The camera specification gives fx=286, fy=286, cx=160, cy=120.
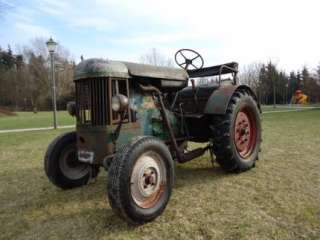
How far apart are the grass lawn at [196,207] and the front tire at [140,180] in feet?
0.51

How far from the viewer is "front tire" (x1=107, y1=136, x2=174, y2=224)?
8.54 ft

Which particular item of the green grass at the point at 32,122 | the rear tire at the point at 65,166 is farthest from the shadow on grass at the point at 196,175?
the green grass at the point at 32,122

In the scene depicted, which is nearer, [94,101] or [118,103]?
[118,103]

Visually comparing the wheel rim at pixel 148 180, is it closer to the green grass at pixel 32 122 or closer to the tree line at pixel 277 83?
the green grass at pixel 32 122

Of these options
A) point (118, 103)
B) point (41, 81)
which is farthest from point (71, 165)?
point (41, 81)

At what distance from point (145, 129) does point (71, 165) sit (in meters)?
1.21

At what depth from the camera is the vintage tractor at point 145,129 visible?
2826mm

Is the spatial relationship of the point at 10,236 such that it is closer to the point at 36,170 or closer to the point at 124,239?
the point at 124,239

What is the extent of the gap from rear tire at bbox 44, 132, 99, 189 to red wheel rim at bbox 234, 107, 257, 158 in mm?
2215

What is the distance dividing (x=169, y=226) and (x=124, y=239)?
464 millimetres

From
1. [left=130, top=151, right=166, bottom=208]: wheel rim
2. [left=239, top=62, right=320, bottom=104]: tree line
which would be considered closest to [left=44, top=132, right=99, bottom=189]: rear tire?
[left=130, top=151, right=166, bottom=208]: wheel rim

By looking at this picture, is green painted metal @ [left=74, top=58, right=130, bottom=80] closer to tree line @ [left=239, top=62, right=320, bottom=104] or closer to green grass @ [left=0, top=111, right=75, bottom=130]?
green grass @ [left=0, top=111, right=75, bottom=130]

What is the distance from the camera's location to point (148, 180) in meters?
2.94

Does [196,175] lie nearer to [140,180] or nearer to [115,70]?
[140,180]
